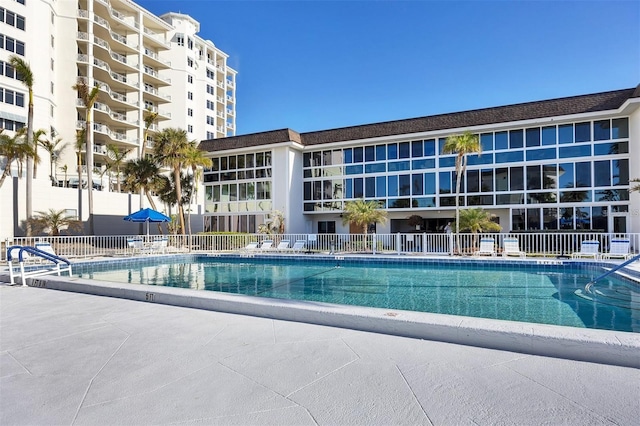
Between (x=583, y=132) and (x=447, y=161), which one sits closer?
(x=583, y=132)

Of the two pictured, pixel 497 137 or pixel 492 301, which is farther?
pixel 497 137

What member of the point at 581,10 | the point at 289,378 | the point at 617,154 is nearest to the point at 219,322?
the point at 289,378

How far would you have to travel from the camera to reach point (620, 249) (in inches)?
532

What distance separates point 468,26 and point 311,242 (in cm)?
1168

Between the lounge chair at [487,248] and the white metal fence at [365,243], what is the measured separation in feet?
1.59

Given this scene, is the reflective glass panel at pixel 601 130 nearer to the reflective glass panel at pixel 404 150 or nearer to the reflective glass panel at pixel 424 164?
the reflective glass panel at pixel 424 164

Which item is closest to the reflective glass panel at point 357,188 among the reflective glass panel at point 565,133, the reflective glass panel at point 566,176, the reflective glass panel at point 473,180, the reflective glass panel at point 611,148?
the reflective glass panel at point 473,180

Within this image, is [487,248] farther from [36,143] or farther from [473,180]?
[36,143]

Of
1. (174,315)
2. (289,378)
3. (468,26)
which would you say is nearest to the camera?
(289,378)

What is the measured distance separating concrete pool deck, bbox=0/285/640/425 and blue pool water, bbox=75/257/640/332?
3243 mm

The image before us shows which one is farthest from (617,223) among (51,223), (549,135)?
(51,223)

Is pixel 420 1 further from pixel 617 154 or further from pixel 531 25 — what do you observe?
pixel 617 154

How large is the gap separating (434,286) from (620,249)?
855 centimetres

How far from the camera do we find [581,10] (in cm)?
1273
